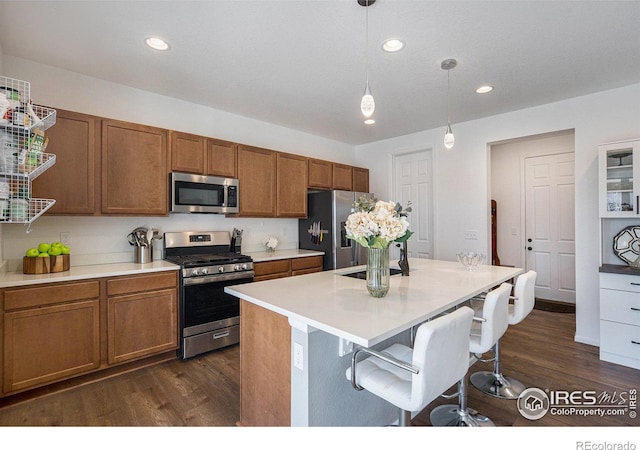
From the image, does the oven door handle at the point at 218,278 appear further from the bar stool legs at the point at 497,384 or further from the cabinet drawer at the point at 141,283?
the bar stool legs at the point at 497,384

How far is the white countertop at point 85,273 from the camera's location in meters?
2.18

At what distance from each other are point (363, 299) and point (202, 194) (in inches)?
90.1

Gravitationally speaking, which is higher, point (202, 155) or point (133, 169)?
point (202, 155)

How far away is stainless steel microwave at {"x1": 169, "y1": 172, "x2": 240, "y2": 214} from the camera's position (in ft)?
10.2

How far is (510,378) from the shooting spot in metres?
2.51

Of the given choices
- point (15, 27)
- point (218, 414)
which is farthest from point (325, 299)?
point (15, 27)

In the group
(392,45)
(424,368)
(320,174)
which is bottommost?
(424,368)

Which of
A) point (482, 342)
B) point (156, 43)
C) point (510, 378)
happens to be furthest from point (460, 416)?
point (156, 43)

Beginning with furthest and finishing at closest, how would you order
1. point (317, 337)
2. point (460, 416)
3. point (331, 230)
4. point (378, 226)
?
point (331, 230)
point (460, 416)
point (378, 226)
point (317, 337)

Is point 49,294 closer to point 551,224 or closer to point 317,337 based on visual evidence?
point 317,337

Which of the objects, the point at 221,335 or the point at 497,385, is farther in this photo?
the point at 221,335

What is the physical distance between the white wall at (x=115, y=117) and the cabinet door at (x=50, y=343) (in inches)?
25.3

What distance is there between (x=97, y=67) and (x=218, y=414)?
2.93m

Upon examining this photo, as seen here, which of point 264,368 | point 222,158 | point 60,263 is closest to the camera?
point 264,368
